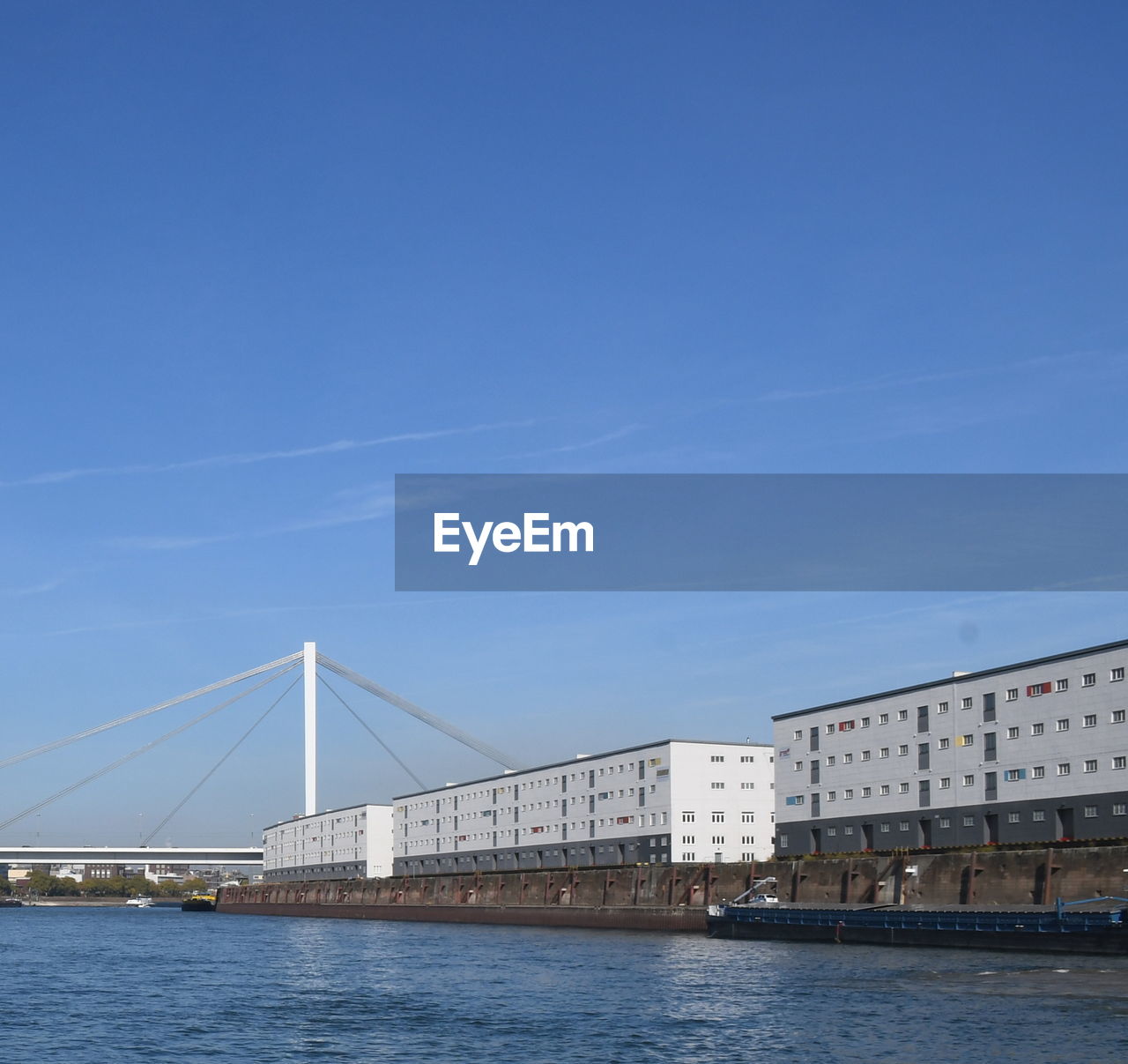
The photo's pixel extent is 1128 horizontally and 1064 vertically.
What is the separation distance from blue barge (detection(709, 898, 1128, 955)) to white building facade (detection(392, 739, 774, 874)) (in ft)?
89.8

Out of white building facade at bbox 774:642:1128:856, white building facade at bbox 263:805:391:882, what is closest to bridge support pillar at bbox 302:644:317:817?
white building facade at bbox 263:805:391:882

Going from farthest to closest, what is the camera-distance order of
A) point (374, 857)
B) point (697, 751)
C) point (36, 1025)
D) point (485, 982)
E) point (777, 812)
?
1. point (374, 857)
2. point (697, 751)
3. point (777, 812)
4. point (485, 982)
5. point (36, 1025)

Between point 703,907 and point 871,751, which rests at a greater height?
point 871,751

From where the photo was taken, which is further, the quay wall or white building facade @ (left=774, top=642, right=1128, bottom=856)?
white building facade @ (left=774, top=642, right=1128, bottom=856)

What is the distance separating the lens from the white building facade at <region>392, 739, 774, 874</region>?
109062mm

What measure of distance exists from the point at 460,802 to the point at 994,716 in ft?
251

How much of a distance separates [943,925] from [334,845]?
120129 millimetres

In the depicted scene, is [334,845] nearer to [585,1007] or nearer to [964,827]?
[964,827]

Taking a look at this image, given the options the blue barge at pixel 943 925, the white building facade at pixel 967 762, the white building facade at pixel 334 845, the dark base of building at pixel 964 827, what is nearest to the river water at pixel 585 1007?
the blue barge at pixel 943 925

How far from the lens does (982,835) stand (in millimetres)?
77812

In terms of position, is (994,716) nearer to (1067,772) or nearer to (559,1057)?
(1067,772)

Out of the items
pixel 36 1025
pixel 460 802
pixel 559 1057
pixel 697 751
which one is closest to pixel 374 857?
pixel 460 802

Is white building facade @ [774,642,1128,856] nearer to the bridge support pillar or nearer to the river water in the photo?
the river water

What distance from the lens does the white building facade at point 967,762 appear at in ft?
235
